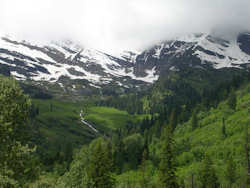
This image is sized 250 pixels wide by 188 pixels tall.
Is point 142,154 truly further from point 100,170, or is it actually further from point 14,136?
point 14,136

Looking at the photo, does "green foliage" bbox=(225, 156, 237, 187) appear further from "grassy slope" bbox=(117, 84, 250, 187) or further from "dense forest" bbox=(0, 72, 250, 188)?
"grassy slope" bbox=(117, 84, 250, 187)

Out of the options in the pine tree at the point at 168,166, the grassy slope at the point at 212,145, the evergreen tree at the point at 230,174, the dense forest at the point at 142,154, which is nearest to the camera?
the dense forest at the point at 142,154

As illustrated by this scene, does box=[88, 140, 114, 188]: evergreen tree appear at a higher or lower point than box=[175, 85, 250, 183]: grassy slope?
lower

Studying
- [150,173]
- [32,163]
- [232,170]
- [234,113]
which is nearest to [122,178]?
[150,173]

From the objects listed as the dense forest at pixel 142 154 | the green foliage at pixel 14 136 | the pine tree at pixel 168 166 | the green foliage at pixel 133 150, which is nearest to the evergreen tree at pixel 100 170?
the dense forest at pixel 142 154

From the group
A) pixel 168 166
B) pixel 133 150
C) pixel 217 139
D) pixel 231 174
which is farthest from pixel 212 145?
pixel 168 166

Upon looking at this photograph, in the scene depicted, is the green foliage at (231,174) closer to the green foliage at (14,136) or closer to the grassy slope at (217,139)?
the grassy slope at (217,139)

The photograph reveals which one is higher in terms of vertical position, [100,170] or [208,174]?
[100,170]

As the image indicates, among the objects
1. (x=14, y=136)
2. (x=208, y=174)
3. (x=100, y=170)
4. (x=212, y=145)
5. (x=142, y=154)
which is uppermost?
(x=212, y=145)

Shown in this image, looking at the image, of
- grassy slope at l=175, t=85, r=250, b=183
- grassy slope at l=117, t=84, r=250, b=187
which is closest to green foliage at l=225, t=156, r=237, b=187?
grassy slope at l=117, t=84, r=250, b=187

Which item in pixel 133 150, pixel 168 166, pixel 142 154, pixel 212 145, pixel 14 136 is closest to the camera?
pixel 14 136

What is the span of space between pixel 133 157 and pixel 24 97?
115442mm

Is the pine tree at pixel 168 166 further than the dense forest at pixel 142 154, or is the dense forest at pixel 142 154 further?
the pine tree at pixel 168 166

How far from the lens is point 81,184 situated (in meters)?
35.4
